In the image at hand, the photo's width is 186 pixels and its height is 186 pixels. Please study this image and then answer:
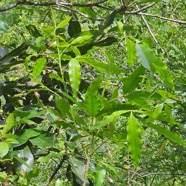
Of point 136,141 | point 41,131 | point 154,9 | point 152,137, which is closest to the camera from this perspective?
point 136,141

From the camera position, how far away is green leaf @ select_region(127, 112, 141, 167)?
0.61 meters

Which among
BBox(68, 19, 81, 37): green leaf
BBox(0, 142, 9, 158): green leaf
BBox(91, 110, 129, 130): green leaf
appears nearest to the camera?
BBox(91, 110, 129, 130): green leaf

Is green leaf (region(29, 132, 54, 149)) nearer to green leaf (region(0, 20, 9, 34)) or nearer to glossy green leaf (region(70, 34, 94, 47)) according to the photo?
glossy green leaf (region(70, 34, 94, 47))

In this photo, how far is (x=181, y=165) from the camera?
64.6 inches

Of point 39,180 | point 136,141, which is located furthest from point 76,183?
point 39,180

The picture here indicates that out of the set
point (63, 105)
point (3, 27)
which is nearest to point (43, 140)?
point (63, 105)

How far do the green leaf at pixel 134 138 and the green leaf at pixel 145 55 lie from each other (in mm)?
107

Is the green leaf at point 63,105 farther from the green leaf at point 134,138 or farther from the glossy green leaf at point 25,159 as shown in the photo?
the glossy green leaf at point 25,159

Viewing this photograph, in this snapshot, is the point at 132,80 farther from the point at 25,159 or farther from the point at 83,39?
the point at 25,159

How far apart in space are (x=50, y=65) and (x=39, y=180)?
1556 millimetres

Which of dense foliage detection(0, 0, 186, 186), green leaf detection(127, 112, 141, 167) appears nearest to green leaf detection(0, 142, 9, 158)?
dense foliage detection(0, 0, 186, 186)

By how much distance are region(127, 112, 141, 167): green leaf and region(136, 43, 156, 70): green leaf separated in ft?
0.35

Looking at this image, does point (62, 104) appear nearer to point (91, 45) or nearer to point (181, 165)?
point (91, 45)

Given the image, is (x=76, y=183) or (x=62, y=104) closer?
(x=62, y=104)
